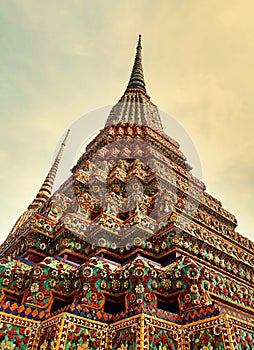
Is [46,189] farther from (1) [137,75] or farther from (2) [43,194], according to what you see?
(1) [137,75]

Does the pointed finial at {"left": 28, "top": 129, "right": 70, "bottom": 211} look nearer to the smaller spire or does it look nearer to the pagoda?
the pagoda

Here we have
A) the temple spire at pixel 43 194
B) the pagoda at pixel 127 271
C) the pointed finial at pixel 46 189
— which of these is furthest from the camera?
the pointed finial at pixel 46 189

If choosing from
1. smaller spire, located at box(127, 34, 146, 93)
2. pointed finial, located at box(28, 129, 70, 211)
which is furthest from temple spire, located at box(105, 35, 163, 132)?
pointed finial, located at box(28, 129, 70, 211)

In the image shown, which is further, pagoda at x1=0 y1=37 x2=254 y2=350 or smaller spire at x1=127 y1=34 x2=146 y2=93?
smaller spire at x1=127 y1=34 x2=146 y2=93

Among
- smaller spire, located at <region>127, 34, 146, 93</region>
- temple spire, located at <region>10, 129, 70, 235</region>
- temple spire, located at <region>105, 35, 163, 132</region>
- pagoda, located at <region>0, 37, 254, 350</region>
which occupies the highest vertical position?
smaller spire, located at <region>127, 34, 146, 93</region>

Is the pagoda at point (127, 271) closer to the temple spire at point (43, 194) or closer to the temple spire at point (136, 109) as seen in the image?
the temple spire at point (136, 109)

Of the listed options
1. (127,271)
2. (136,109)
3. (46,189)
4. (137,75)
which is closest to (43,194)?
(46,189)

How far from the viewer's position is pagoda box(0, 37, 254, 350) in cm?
342

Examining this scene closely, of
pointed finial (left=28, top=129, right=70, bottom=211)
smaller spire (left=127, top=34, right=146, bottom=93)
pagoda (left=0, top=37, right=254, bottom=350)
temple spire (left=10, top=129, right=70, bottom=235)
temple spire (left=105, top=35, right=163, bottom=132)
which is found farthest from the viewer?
smaller spire (left=127, top=34, right=146, bottom=93)

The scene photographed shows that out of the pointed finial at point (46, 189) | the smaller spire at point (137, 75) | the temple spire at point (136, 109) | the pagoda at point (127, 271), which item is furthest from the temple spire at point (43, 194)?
the smaller spire at point (137, 75)

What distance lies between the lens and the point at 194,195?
9.01 m

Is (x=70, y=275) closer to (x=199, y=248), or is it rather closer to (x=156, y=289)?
(x=156, y=289)

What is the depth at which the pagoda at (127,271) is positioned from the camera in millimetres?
3422

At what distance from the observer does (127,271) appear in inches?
174
